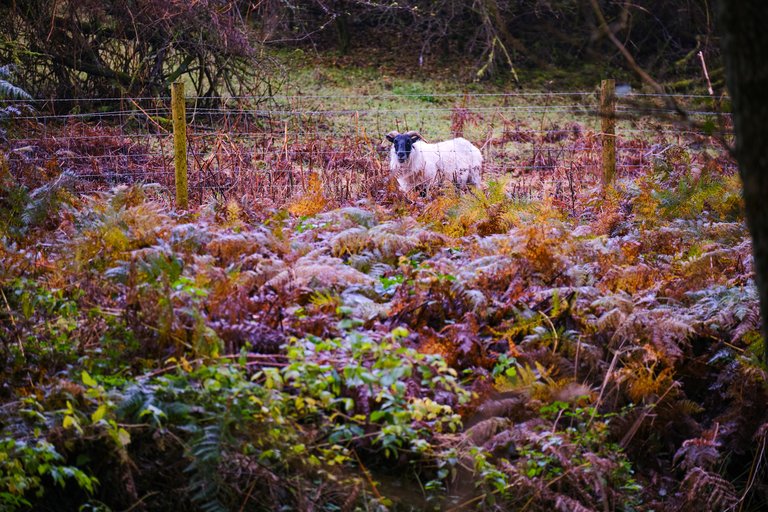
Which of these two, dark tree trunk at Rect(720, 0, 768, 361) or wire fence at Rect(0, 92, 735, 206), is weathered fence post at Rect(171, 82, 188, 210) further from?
dark tree trunk at Rect(720, 0, 768, 361)

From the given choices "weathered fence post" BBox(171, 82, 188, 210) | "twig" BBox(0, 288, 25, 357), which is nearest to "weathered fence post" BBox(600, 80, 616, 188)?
"weathered fence post" BBox(171, 82, 188, 210)

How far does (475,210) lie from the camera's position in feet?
25.7

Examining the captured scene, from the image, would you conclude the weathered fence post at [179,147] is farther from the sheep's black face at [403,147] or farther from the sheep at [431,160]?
the sheep's black face at [403,147]

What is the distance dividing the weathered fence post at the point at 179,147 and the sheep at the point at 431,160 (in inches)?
114

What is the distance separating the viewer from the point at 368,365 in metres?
4.72

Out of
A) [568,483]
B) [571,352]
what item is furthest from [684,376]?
[568,483]

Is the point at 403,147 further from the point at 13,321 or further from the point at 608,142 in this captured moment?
the point at 13,321

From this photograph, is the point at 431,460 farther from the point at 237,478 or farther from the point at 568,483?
the point at 237,478

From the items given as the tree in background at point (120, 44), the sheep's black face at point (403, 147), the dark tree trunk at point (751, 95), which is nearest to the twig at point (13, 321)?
the dark tree trunk at point (751, 95)

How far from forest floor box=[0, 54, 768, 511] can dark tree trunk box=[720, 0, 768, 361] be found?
1410mm

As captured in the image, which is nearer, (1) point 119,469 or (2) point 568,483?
(1) point 119,469

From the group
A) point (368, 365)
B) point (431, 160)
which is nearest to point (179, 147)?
point (431, 160)

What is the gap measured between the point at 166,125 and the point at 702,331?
443 inches

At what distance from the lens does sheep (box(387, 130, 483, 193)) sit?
1112 centimetres
